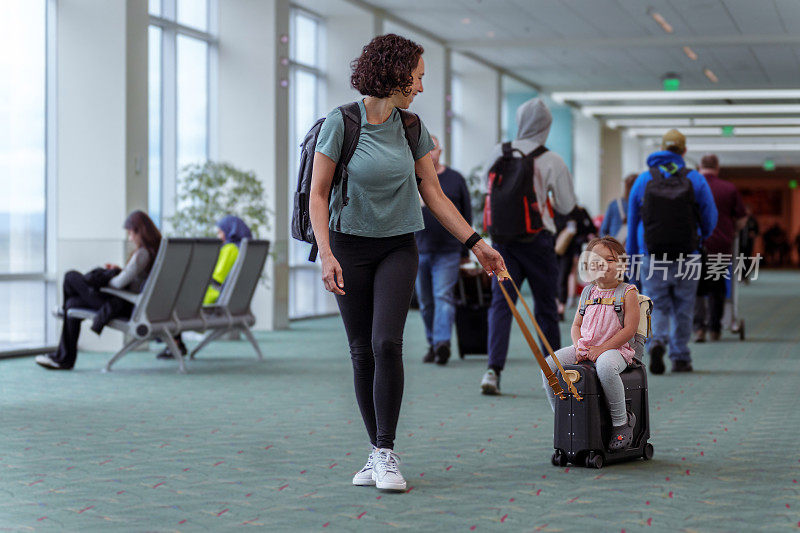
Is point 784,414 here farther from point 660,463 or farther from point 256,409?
point 256,409

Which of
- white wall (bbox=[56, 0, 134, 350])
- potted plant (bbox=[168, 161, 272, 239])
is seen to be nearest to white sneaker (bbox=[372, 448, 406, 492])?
white wall (bbox=[56, 0, 134, 350])

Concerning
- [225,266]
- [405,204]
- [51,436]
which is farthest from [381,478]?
[225,266]

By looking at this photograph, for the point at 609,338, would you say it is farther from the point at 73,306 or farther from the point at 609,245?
the point at 73,306

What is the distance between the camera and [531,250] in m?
6.07

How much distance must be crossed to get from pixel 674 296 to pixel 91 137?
502 centimetres

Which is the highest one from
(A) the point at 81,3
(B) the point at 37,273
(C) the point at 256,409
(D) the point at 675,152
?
(A) the point at 81,3

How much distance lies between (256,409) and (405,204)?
249 centimetres

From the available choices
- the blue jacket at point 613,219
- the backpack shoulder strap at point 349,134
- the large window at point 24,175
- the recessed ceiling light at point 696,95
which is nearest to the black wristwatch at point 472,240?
the backpack shoulder strap at point 349,134

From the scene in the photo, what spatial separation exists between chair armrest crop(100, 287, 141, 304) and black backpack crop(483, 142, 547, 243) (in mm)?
2701

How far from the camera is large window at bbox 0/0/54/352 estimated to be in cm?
935

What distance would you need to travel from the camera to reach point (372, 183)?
146 inches

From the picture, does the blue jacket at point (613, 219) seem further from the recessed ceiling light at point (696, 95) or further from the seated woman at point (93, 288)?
the recessed ceiling light at point (696, 95)

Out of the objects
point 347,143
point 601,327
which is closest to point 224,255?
point 601,327

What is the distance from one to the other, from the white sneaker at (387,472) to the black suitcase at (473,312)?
4.64 metres
